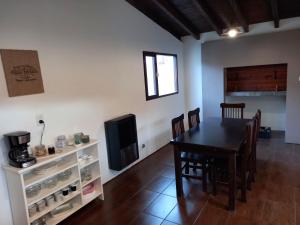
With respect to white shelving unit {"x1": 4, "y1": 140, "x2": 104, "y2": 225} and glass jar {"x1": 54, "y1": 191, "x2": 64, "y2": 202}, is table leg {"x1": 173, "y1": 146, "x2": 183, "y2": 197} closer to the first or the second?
white shelving unit {"x1": 4, "y1": 140, "x2": 104, "y2": 225}

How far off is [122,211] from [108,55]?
2.21m

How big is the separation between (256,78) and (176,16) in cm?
258

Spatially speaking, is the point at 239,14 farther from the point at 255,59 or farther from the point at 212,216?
the point at 212,216

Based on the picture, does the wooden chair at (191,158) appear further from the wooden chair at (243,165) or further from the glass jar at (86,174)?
the glass jar at (86,174)

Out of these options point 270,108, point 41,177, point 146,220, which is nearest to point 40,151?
point 41,177

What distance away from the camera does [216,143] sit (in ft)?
8.80

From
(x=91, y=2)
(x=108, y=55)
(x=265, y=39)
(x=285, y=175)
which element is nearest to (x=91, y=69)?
(x=108, y=55)

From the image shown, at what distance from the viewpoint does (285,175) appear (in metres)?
3.36

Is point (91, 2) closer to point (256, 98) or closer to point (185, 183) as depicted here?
point (185, 183)

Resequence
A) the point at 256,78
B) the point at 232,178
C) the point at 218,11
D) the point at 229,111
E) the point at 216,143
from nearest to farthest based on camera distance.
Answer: the point at 232,178, the point at 216,143, the point at 218,11, the point at 229,111, the point at 256,78

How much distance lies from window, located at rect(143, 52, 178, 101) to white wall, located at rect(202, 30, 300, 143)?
824 millimetres

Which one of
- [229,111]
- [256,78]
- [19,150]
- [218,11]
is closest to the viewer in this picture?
[19,150]

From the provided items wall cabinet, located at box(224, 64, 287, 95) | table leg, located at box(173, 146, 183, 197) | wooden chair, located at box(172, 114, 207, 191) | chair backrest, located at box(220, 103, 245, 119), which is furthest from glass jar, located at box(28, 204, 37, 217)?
wall cabinet, located at box(224, 64, 287, 95)

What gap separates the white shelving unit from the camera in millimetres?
2197
